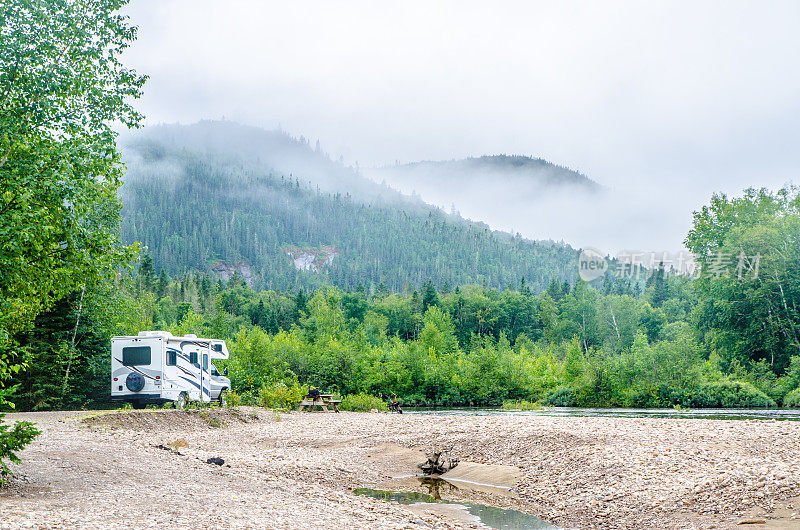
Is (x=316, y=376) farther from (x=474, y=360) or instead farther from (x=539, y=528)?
(x=539, y=528)

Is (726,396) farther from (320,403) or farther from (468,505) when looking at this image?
(468,505)

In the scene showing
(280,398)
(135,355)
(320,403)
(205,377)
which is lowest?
(320,403)

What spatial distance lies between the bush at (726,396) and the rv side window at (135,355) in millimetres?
33019

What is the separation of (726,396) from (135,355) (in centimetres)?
3483

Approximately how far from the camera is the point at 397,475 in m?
16.6

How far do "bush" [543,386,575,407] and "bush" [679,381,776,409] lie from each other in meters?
8.20

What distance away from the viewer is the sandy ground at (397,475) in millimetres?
9906

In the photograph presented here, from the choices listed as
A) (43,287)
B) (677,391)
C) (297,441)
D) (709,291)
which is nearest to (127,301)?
(297,441)

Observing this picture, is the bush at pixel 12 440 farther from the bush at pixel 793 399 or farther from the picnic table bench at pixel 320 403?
the bush at pixel 793 399

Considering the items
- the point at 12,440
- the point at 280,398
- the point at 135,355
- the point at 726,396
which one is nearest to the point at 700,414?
the point at 726,396

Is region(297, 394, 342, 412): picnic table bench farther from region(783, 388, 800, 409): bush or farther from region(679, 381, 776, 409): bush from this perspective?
region(783, 388, 800, 409): bush

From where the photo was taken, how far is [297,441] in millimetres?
21453

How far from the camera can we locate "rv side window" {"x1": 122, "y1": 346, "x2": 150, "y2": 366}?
27453mm

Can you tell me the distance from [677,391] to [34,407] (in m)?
37.5
